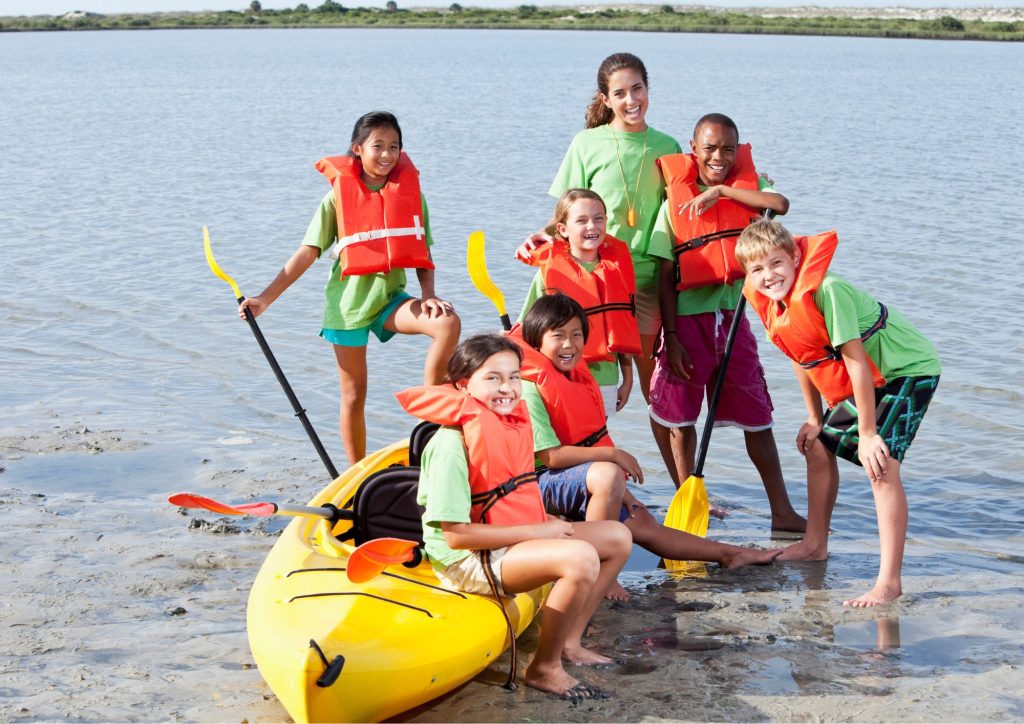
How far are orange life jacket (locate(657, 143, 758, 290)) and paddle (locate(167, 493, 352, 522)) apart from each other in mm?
1813

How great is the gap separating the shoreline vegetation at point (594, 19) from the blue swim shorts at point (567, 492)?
5174 cm

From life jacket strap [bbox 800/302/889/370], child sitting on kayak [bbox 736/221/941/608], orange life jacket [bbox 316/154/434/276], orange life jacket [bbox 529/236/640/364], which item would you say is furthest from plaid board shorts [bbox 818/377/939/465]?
orange life jacket [bbox 316/154/434/276]

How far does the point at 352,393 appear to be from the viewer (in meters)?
5.14

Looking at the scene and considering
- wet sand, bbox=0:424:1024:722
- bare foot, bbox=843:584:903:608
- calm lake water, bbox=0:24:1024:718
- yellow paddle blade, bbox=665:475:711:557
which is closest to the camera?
wet sand, bbox=0:424:1024:722

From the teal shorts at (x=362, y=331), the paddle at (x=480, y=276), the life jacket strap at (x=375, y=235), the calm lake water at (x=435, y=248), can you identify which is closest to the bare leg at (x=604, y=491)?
the calm lake water at (x=435, y=248)

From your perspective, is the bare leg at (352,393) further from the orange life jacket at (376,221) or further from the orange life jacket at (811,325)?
the orange life jacket at (811,325)

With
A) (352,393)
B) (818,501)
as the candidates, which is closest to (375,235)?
Answer: (352,393)

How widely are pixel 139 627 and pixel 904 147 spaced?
15.4 meters

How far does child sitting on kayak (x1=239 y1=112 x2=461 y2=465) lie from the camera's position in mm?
4926

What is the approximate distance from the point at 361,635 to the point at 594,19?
64691 mm

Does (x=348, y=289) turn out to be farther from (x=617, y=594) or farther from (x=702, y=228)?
(x=617, y=594)

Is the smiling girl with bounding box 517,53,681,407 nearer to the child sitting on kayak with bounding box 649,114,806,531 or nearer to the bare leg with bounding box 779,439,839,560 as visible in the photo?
the child sitting on kayak with bounding box 649,114,806,531

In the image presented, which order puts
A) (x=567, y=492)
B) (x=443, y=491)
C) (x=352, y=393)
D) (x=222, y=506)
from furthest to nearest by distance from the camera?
(x=352, y=393), (x=567, y=492), (x=222, y=506), (x=443, y=491)

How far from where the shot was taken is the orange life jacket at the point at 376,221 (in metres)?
4.93
